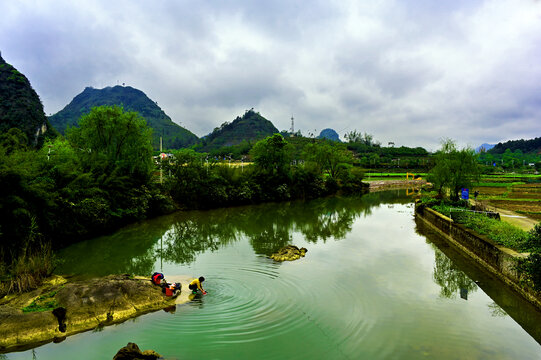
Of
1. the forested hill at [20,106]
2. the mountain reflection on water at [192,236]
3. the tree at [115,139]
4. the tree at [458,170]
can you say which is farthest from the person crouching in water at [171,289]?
the forested hill at [20,106]

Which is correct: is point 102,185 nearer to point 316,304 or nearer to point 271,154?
point 316,304

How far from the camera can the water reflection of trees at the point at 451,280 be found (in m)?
12.8

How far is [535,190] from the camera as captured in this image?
4191 centimetres

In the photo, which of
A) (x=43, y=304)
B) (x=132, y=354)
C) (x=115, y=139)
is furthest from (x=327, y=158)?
(x=132, y=354)

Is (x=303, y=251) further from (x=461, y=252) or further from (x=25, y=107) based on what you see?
(x=25, y=107)

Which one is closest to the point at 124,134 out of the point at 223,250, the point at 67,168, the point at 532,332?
the point at 67,168

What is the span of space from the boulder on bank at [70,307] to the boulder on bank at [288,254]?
6.66 meters

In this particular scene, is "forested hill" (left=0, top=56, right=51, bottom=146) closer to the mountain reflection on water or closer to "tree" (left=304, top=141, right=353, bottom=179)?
the mountain reflection on water

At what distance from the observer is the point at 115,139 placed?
96.3 feet

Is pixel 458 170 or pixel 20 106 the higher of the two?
pixel 20 106

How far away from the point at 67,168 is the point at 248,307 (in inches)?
648

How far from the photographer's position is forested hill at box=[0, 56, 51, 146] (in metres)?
61.1

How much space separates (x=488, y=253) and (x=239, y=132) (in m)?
167

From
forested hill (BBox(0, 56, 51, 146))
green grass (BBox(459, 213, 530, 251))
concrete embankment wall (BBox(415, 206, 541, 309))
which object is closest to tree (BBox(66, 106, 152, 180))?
concrete embankment wall (BBox(415, 206, 541, 309))
